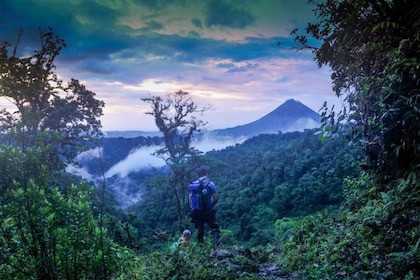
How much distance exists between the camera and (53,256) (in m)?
3.95

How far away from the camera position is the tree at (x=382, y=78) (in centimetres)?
580

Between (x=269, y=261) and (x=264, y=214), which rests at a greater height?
(x=269, y=261)

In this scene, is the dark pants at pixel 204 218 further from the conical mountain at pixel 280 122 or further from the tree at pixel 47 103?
→ the conical mountain at pixel 280 122

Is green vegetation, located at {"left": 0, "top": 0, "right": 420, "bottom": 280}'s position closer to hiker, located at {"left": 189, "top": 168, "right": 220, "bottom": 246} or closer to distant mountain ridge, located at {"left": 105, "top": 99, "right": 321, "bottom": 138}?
hiker, located at {"left": 189, "top": 168, "right": 220, "bottom": 246}

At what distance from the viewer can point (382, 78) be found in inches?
247

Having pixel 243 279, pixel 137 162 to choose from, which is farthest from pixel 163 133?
pixel 137 162

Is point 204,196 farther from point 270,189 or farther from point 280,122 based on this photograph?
point 280,122

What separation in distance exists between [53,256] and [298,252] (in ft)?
17.1

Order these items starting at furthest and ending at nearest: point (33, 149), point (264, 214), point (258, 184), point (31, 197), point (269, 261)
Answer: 1. point (258, 184)
2. point (264, 214)
3. point (269, 261)
4. point (33, 149)
5. point (31, 197)

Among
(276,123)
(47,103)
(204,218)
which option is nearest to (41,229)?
(204,218)

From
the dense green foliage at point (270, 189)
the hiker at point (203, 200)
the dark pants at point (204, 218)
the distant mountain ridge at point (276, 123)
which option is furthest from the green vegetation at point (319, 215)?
the distant mountain ridge at point (276, 123)

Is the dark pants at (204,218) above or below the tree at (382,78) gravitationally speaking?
below

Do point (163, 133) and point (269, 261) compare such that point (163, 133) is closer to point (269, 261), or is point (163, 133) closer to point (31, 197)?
point (269, 261)

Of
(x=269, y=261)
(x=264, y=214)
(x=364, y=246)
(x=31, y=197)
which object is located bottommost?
(x=264, y=214)
